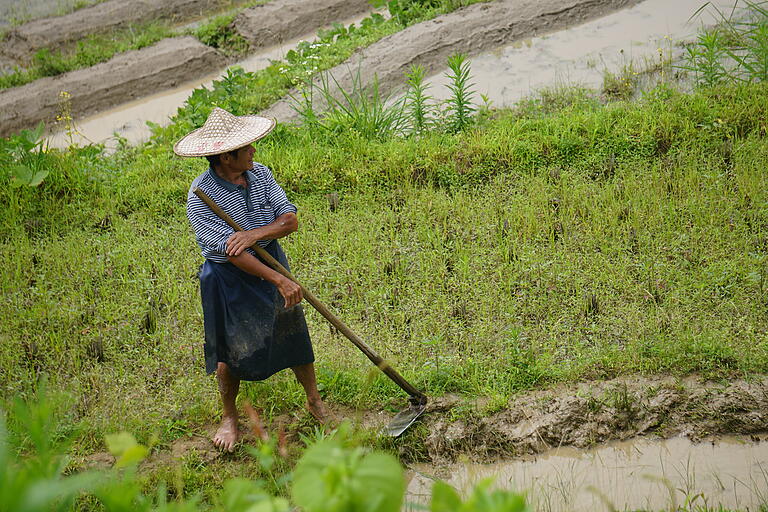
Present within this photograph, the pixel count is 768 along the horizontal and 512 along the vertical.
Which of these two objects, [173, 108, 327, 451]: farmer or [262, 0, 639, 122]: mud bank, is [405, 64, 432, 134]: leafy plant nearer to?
[262, 0, 639, 122]: mud bank

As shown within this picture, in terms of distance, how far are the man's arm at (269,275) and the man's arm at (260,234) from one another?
0.12 feet

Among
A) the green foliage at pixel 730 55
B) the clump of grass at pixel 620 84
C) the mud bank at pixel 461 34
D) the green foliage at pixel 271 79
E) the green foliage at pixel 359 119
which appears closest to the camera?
the green foliage at pixel 730 55

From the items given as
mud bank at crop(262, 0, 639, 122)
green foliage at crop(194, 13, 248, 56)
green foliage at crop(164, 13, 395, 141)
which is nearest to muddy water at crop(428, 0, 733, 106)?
mud bank at crop(262, 0, 639, 122)

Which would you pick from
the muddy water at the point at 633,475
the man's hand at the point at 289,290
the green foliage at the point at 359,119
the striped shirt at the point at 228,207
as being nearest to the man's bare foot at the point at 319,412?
the muddy water at the point at 633,475

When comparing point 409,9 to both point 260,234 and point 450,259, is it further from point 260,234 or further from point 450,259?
point 260,234

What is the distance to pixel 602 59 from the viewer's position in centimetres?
645

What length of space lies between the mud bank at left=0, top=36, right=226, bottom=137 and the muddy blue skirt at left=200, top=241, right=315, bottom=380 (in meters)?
4.85

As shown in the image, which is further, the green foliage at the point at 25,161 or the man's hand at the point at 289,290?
the green foliage at the point at 25,161

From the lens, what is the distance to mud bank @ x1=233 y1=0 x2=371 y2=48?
8.18 meters

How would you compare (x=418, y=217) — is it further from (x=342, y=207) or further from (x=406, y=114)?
(x=406, y=114)

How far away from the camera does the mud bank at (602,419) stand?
3.22 metres

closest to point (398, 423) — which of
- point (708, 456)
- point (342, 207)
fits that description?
point (708, 456)

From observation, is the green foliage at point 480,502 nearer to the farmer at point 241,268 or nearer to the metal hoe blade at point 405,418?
the farmer at point 241,268

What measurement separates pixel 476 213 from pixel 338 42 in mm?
3493
